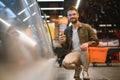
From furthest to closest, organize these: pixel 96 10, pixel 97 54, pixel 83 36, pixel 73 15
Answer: pixel 96 10
pixel 97 54
pixel 83 36
pixel 73 15

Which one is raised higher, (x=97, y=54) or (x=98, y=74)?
(x=97, y=54)

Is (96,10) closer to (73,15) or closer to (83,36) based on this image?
(83,36)

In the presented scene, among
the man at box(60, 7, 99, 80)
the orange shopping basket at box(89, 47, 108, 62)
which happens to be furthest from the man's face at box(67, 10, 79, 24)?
the orange shopping basket at box(89, 47, 108, 62)

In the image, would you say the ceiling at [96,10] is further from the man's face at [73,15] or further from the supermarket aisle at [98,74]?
the man's face at [73,15]

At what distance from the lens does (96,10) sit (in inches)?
1294

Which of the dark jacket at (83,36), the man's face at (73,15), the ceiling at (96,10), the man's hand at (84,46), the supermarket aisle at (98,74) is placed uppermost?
the ceiling at (96,10)

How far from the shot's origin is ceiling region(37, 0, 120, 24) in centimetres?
2995

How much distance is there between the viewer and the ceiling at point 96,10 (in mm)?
29945

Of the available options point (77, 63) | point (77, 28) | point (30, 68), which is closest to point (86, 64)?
point (77, 63)

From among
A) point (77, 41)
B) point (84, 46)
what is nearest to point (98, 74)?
point (77, 41)

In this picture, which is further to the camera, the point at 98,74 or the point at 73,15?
the point at 98,74

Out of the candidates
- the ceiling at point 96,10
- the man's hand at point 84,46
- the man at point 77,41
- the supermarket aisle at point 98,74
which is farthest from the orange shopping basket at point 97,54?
the ceiling at point 96,10

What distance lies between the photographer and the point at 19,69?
143 centimetres

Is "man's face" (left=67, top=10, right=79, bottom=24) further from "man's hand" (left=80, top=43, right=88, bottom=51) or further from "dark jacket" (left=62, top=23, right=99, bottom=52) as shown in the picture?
"man's hand" (left=80, top=43, right=88, bottom=51)
